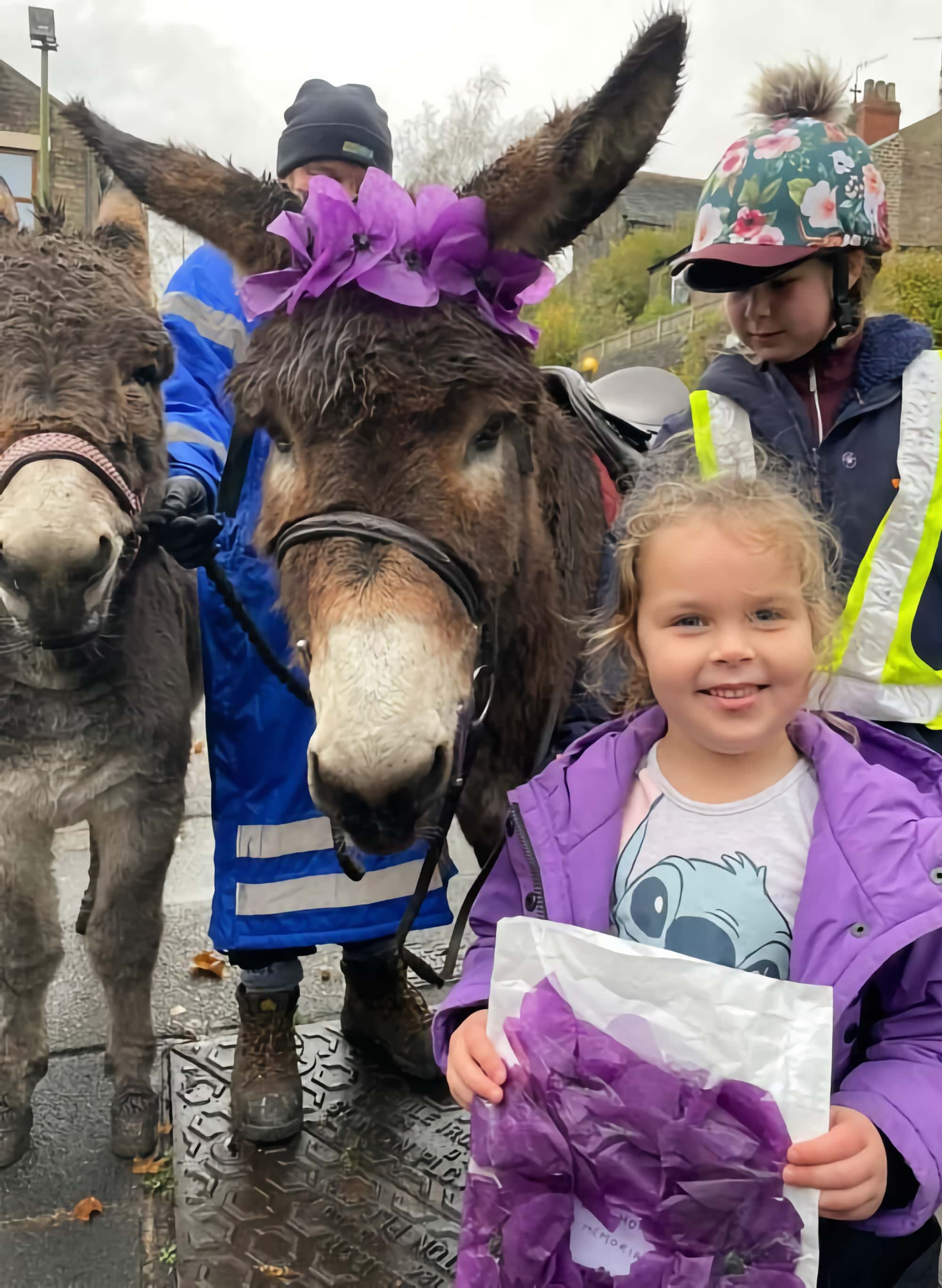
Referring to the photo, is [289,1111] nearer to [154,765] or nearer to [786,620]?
[154,765]

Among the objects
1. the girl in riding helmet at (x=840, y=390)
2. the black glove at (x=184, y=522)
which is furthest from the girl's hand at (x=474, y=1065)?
the black glove at (x=184, y=522)

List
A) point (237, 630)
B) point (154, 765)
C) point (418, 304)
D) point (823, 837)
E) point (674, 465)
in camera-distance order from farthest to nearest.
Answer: point (237, 630) → point (154, 765) → point (674, 465) → point (418, 304) → point (823, 837)

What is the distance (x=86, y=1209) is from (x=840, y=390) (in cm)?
275

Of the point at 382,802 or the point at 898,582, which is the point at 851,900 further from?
the point at 898,582

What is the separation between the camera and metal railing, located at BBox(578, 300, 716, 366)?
23438mm

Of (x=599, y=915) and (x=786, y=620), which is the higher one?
(x=786, y=620)

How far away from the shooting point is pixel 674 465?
6.29 ft

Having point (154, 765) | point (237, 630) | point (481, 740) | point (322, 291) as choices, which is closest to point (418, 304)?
point (322, 291)

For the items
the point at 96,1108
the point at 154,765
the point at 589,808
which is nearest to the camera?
the point at 589,808

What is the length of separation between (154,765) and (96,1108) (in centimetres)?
118

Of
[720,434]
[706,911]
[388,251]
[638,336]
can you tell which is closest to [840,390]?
[720,434]

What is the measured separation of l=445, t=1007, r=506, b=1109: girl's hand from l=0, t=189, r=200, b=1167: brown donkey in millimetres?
1148

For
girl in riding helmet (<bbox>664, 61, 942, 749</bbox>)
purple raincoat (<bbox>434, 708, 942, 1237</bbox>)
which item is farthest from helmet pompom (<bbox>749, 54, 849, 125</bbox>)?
purple raincoat (<bbox>434, 708, 942, 1237</bbox>)

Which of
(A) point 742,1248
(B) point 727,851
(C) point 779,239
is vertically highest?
(C) point 779,239
